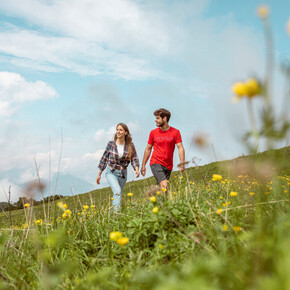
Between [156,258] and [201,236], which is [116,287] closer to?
[156,258]

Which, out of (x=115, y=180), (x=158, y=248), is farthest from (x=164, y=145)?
(x=158, y=248)

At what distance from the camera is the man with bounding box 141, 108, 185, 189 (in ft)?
21.4

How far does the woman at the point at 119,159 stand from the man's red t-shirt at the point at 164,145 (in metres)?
0.65

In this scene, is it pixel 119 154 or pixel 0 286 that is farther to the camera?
pixel 119 154

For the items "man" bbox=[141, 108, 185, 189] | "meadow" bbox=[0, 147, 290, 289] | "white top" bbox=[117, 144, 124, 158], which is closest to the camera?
"meadow" bbox=[0, 147, 290, 289]

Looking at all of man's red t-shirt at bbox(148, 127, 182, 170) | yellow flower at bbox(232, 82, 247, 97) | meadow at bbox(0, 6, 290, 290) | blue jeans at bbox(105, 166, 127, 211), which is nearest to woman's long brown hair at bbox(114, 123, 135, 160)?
blue jeans at bbox(105, 166, 127, 211)

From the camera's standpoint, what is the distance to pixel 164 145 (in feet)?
21.5

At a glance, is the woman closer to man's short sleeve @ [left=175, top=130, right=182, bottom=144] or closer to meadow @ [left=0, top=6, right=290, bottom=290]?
man's short sleeve @ [left=175, top=130, right=182, bottom=144]

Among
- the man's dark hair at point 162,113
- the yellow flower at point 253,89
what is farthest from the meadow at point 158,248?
the man's dark hair at point 162,113

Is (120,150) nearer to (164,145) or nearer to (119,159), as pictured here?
(119,159)

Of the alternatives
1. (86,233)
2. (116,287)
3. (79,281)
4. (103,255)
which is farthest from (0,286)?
(86,233)

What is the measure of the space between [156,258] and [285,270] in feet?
4.90

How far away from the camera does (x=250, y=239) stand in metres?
2.24

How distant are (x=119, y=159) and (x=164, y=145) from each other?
1147 millimetres
